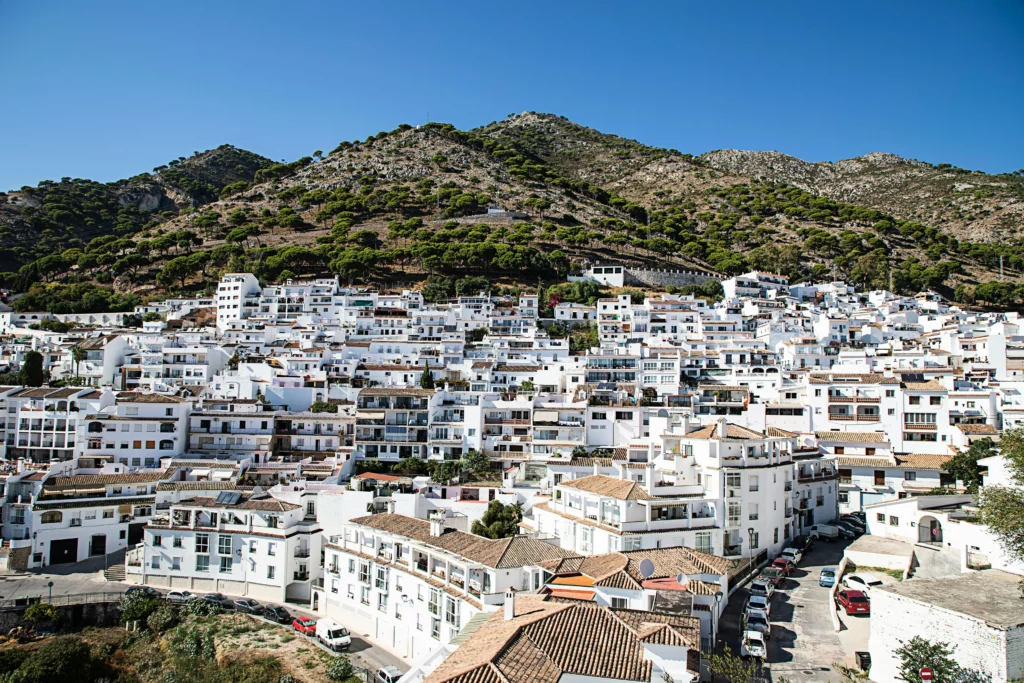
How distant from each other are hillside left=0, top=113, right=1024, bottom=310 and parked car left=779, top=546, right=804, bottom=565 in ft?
164

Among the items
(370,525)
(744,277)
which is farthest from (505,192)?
(370,525)

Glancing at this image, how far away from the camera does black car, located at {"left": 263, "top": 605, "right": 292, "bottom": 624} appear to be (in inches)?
1092

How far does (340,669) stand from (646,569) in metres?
10.0

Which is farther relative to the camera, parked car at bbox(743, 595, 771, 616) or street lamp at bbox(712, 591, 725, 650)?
parked car at bbox(743, 595, 771, 616)

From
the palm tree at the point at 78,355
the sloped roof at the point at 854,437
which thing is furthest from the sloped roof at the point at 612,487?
the palm tree at the point at 78,355

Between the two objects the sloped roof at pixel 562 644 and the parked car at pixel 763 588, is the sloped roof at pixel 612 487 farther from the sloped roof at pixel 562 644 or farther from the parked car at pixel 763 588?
the sloped roof at pixel 562 644

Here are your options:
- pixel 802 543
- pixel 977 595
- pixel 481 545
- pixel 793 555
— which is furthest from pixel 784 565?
pixel 481 545

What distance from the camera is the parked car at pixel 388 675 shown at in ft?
73.2

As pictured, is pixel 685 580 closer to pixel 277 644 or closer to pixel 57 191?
pixel 277 644

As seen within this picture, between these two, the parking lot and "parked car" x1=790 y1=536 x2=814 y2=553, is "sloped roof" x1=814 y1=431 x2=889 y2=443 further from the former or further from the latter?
the parking lot

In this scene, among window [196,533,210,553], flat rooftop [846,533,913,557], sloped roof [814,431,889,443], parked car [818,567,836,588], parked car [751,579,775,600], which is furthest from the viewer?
sloped roof [814,431,889,443]

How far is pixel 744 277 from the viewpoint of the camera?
78875 mm

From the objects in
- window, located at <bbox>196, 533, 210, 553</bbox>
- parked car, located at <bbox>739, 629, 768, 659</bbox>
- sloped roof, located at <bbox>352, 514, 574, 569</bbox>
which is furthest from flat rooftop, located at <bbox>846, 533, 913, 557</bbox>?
window, located at <bbox>196, 533, 210, 553</bbox>

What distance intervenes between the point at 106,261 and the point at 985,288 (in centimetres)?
9902
